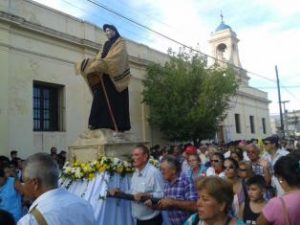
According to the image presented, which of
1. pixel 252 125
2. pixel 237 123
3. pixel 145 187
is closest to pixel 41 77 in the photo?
pixel 145 187

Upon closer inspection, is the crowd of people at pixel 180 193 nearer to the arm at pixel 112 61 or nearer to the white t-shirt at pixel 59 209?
the white t-shirt at pixel 59 209

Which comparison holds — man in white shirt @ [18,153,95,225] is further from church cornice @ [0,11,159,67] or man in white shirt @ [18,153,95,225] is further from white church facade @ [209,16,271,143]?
white church facade @ [209,16,271,143]

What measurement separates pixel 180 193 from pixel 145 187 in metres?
0.57

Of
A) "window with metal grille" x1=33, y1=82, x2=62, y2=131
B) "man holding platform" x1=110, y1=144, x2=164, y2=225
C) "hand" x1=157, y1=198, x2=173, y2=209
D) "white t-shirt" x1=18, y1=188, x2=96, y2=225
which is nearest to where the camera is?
"white t-shirt" x1=18, y1=188, x2=96, y2=225

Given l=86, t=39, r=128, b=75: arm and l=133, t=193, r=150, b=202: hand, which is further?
l=86, t=39, r=128, b=75: arm

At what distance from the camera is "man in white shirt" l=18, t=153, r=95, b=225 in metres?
2.50

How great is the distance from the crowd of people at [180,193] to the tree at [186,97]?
1099 centimetres

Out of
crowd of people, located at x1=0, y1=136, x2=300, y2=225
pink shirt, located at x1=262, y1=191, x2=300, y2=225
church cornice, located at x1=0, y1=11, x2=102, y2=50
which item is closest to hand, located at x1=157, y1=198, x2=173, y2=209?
crowd of people, located at x1=0, y1=136, x2=300, y2=225

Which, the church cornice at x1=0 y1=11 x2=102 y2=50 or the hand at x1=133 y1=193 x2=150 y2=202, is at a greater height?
the church cornice at x1=0 y1=11 x2=102 y2=50

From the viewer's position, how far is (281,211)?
292 cm

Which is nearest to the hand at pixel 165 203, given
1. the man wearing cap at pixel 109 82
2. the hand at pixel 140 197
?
the hand at pixel 140 197

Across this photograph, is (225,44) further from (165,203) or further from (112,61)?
(165,203)

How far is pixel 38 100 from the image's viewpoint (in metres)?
15.0

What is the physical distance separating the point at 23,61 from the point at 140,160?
10.4m
